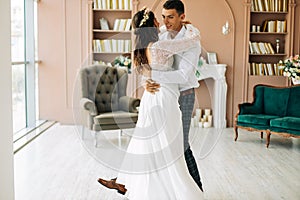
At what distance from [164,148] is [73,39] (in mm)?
4732

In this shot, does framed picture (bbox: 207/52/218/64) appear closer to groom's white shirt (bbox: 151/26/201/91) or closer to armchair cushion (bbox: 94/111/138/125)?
armchair cushion (bbox: 94/111/138/125)

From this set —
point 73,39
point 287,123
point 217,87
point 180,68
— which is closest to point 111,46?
point 73,39

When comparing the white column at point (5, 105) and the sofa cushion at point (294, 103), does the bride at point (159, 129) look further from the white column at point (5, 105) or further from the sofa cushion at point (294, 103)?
the sofa cushion at point (294, 103)

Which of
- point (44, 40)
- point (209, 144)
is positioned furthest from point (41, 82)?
point (209, 144)

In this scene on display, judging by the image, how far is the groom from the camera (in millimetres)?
3256

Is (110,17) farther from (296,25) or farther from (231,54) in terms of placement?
(296,25)

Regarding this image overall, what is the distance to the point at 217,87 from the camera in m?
7.71

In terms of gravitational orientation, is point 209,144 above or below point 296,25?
below

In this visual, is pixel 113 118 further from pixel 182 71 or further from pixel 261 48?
pixel 261 48

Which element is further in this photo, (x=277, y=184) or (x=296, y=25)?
(x=296, y=25)

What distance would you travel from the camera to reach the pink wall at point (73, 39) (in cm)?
761

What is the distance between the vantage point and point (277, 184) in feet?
14.1

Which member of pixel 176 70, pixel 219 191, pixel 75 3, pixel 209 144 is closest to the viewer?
pixel 176 70

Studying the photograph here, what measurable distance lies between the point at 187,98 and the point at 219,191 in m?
1.08
